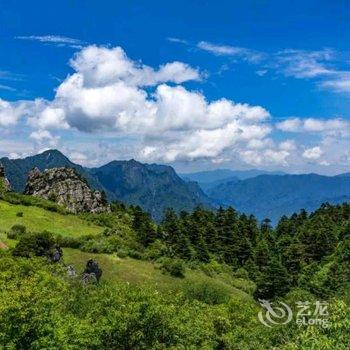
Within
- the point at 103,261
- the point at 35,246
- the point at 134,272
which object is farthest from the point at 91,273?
the point at 103,261

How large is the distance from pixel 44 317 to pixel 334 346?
1934cm

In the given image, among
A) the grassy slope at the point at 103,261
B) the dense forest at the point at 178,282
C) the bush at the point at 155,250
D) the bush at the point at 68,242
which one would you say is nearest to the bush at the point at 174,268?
the dense forest at the point at 178,282

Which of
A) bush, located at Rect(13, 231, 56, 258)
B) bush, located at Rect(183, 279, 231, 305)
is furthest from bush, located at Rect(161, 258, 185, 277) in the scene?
bush, located at Rect(13, 231, 56, 258)

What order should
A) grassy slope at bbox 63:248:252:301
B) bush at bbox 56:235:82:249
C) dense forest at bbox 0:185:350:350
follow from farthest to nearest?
bush at bbox 56:235:82:249 → grassy slope at bbox 63:248:252:301 → dense forest at bbox 0:185:350:350

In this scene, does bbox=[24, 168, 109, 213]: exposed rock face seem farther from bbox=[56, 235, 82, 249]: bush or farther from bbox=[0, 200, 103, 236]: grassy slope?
bbox=[56, 235, 82, 249]: bush

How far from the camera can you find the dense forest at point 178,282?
34.6 meters

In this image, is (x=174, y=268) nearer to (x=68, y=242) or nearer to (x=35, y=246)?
(x=68, y=242)

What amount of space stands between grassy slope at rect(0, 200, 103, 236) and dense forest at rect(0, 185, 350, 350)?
6.51 ft

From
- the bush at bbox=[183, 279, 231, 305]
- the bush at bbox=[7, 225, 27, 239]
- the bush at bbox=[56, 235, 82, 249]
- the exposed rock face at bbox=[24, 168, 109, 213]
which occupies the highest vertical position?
the exposed rock face at bbox=[24, 168, 109, 213]

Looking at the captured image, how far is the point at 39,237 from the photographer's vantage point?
273 ft

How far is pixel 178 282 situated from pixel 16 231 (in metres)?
30.5

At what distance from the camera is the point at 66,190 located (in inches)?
5571

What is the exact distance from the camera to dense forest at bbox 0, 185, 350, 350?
34594mm

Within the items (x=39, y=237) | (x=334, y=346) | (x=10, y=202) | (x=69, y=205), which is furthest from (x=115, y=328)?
(x=69, y=205)
